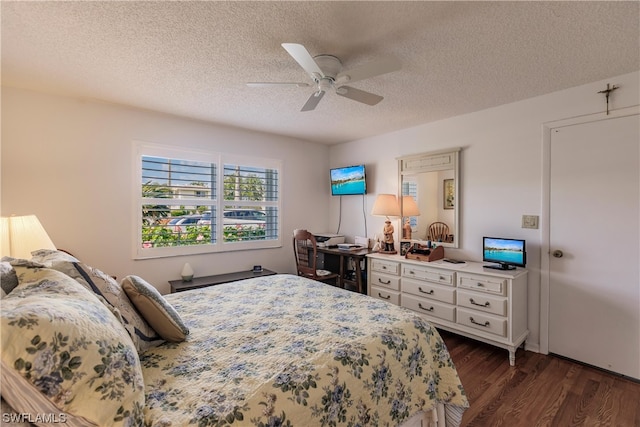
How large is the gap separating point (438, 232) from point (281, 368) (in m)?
2.77

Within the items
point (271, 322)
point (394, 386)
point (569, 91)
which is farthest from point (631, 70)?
point (271, 322)

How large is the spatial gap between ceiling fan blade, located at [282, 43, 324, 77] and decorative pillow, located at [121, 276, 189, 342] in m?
1.43

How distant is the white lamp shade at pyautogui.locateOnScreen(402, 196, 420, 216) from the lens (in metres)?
3.64

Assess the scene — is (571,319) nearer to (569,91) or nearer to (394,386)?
(569,91)

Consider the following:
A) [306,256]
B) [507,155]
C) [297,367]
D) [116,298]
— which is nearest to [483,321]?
[507,155]

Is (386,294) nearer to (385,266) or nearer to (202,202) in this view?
(385,266)

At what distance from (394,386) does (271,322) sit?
2.32 ft

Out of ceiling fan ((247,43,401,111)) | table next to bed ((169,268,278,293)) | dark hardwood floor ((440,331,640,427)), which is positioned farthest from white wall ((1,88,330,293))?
dark hardwood floor ((440,331,640,427))

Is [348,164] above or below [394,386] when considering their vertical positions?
above

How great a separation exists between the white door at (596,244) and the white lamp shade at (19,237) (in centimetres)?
417

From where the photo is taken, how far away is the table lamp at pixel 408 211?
3.65 meters

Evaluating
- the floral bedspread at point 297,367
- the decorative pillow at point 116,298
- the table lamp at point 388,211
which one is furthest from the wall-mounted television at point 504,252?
the decorative pillow at point 116,298

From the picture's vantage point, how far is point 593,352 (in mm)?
2432

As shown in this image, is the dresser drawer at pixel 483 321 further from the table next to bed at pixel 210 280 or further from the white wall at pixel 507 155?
the table next to bed at pixel 210 280
